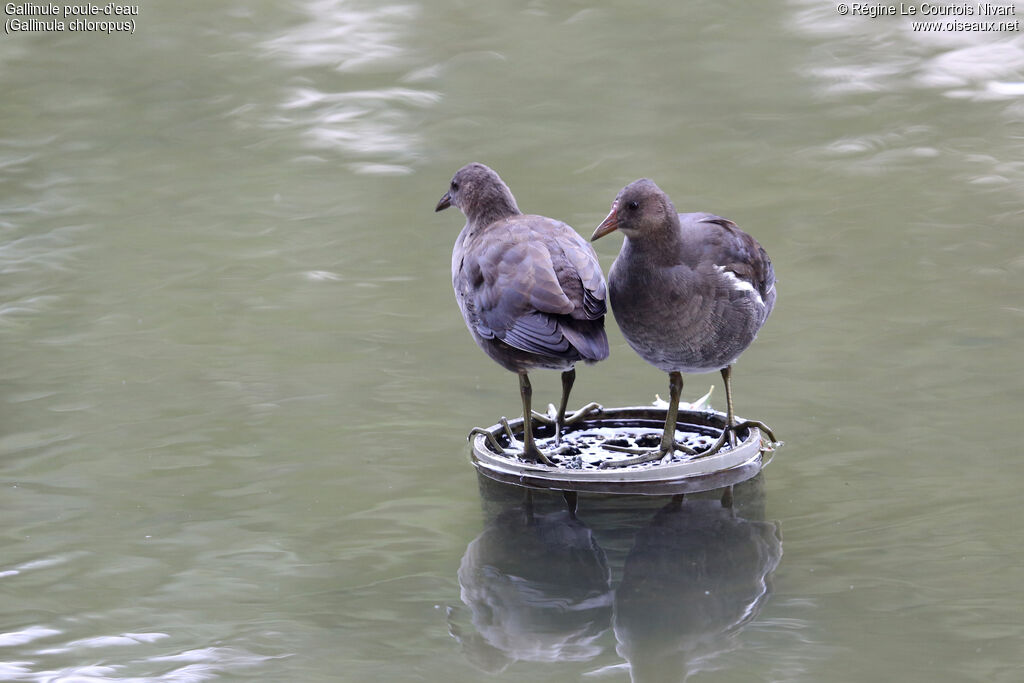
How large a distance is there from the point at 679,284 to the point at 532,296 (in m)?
0.45

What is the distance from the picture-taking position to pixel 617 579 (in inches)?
Result: 152

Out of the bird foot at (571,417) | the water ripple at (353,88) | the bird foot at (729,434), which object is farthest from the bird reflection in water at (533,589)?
the water ripple at (353,88)

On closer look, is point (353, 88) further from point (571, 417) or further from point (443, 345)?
point (571, 417)

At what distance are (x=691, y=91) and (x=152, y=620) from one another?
5964 mm

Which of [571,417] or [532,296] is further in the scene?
[571,417]

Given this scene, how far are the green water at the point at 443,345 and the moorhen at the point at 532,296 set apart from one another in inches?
24.4

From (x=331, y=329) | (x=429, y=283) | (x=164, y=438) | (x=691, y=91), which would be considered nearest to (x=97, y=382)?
(x=164, y=438)

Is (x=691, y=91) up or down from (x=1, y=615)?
up

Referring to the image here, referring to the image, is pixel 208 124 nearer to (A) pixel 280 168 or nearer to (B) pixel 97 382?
(A) pixel 280 168

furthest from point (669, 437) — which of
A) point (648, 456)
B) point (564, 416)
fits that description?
point (564, 416)

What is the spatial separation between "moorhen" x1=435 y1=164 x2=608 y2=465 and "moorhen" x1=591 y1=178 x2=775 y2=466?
12 cm

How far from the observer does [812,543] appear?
399cm

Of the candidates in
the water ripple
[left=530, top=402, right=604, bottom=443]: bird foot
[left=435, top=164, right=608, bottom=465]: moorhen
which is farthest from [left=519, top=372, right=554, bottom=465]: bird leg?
the water ripple

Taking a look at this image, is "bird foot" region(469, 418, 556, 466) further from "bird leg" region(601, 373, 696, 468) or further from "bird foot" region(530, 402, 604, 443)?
"bird leg" region(601, 373, 696, 468)
